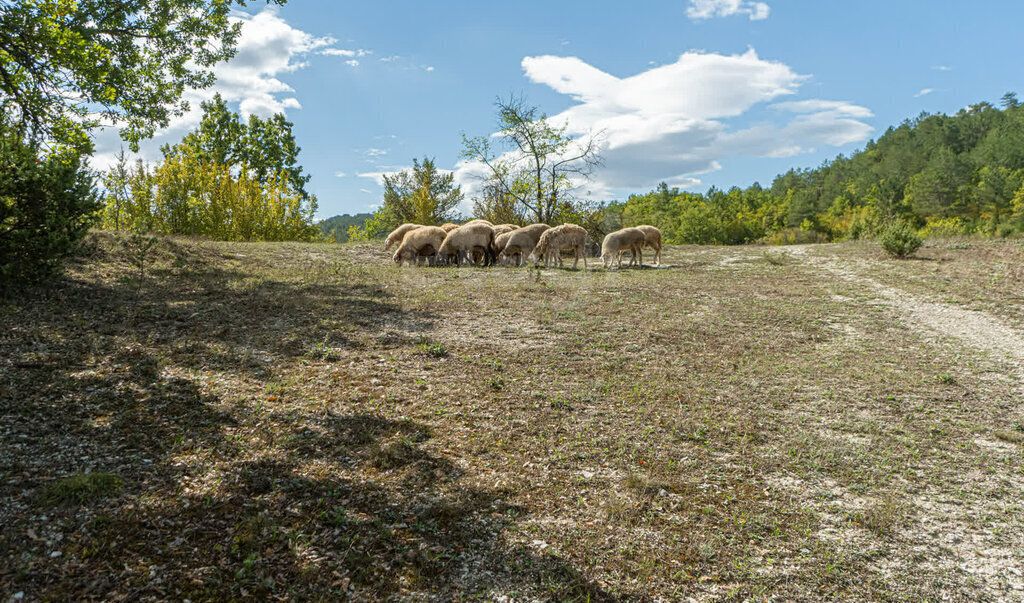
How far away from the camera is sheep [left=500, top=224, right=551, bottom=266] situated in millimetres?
19453

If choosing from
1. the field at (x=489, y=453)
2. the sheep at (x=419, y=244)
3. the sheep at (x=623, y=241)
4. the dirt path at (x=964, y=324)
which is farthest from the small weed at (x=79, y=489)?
the sheep at (x=623, y=241)

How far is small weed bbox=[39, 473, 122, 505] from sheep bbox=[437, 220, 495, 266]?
1504 cm

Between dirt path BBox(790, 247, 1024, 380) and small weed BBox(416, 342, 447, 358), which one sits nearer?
small weed BBox(416, 342, 447, 358)

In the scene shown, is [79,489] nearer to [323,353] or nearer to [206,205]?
[323,353]

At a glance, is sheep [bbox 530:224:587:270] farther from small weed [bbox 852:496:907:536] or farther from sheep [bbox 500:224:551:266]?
small weed [bbox 852:496:907:536]

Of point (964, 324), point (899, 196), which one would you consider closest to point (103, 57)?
point (964, 324)

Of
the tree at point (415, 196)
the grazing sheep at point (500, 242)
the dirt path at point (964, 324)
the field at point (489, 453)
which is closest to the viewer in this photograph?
the field at point (489, 453)

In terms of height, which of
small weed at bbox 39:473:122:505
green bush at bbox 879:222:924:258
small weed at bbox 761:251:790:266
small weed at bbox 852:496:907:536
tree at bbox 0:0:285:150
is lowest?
small weed at bbox 852:496:907:536

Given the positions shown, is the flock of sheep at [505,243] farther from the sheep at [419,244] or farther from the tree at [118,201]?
the tree at [118,201]

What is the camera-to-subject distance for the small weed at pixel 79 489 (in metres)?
3.62

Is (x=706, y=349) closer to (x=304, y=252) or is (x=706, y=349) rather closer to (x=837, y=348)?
(x=837, y=348)

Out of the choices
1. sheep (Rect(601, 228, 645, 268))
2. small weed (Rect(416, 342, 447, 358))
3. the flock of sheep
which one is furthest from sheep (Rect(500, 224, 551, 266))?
small weed (Rect(416, 342, 447, 358))

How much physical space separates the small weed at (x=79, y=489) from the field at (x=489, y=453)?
0.05 feet

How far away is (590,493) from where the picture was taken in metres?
4.44
